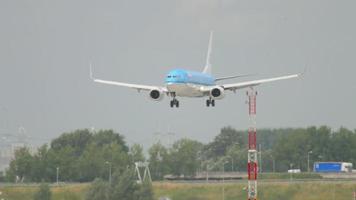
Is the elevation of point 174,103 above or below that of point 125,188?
above

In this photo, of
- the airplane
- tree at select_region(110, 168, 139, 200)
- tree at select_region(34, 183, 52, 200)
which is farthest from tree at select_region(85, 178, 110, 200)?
the airplane

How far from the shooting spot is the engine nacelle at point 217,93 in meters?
142

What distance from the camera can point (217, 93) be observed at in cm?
14150

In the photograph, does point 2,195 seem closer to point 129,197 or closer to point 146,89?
point 129,197

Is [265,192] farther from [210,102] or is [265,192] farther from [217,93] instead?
[217,93]

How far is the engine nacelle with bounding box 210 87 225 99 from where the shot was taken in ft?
464

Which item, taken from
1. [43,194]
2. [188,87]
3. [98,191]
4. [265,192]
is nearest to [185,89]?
[188,87]

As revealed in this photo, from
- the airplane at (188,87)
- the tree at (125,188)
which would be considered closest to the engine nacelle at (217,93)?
the airplane at (188,87)

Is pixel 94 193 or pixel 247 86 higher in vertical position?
pixel 247 86

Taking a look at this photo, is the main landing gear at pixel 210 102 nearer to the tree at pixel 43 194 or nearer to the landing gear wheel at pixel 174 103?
the landing gear wheel at pixel 174 103

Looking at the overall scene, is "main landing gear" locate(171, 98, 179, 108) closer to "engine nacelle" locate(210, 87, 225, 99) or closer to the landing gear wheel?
the landing gear wheel

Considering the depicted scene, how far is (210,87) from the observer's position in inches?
5650

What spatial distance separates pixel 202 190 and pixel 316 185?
19541 mm

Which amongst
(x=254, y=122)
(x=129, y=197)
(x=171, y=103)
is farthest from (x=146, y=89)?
(x=129, y=197)
